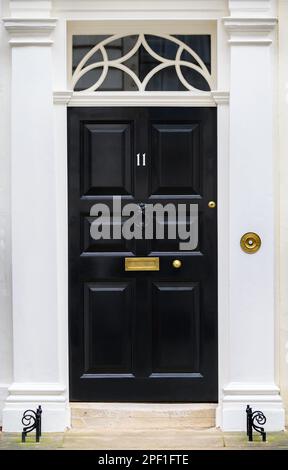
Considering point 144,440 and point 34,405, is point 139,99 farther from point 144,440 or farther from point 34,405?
point 144,440

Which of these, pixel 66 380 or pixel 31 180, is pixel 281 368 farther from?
pixel 31 180

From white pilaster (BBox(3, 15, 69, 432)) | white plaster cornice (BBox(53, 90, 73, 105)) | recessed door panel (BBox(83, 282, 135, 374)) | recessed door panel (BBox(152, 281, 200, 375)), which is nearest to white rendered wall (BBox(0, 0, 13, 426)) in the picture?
Answer: white pilaster (BBox(3, 15, 69, 432))

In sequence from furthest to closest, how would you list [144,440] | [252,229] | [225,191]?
[225,191] → [252,229] → [144,440]

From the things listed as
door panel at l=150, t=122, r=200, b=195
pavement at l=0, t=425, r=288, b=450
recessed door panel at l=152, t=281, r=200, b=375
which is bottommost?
pavement at l=0, t=425, r=288, b=450

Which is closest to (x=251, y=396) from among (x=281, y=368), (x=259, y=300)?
(x=281, y=368)

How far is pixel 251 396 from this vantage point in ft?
20.8

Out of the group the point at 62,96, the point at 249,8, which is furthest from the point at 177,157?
the point at 249,8

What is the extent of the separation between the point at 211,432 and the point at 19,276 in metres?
1.82

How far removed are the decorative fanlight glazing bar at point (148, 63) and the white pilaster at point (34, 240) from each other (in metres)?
0.36

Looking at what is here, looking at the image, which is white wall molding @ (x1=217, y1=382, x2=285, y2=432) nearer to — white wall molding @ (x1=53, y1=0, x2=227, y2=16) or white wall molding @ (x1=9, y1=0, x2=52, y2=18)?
white wall molding @ (x1=53, y1=0, x2=227, y2=16)

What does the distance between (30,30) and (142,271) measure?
1.96 metres

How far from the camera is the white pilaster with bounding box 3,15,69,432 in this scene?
6.27m

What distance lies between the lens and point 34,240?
6328 mm

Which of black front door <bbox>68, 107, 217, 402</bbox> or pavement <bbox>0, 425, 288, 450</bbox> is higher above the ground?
black front door <bbox>68, 107, 217, 402</bbox>
